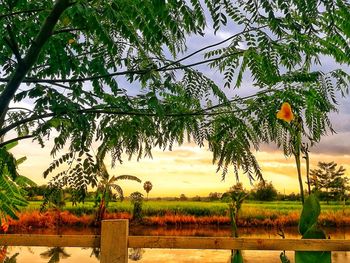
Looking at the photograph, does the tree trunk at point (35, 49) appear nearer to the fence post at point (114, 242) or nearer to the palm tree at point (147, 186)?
the fence post at point (114, 242)

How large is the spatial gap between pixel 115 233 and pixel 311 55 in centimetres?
171

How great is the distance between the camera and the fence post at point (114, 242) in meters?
3.09

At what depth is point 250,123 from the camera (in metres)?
2.67

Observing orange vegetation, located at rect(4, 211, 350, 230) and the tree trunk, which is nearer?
the tree trunk

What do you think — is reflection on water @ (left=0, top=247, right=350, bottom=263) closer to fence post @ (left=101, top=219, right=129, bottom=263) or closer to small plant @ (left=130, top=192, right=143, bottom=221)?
fence post @ (left=101, top=219, right=129, bottom=263)

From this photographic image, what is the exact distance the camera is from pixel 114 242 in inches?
122

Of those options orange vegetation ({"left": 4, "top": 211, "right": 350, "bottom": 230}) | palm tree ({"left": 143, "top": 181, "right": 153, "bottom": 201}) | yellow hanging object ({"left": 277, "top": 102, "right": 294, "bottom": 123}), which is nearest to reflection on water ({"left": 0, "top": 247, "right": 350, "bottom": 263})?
orange vegetation ({"left": 4, "top": 211, "right": 350, "bottom": 230})

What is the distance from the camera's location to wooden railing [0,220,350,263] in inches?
120

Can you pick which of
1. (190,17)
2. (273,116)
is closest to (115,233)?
(273,116)

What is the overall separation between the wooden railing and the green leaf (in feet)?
0.96

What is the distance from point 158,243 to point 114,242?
30 centimetres

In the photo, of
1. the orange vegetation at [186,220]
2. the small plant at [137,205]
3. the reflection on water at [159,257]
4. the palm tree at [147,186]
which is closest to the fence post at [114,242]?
the reflection on water at [159,257]

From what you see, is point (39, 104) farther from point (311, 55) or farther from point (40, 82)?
point (311, 55)

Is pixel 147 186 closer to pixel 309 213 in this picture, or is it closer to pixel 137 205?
pixel 137 205
